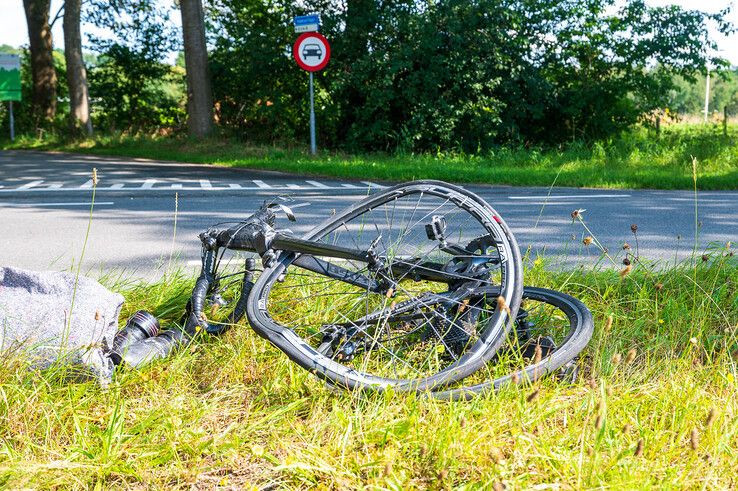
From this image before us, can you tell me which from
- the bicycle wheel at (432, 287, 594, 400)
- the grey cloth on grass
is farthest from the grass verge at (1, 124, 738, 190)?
the grey cloth on grass

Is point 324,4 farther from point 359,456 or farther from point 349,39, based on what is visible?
point 359,456

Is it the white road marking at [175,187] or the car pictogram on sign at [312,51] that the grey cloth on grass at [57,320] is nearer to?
the white road marking at [175,187]

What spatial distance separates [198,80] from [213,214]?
10.7m

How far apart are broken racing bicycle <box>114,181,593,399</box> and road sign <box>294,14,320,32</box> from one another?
12.6 m

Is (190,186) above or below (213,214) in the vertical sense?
above

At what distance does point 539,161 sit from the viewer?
46.5 ft

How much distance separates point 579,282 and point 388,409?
1896mm

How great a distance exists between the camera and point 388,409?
252cm

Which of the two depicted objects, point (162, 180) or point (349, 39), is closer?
point (162, 180)

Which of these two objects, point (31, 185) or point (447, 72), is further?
point (447, 72)

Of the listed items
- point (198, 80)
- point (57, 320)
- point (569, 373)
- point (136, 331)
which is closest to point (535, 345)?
point (569, 373)

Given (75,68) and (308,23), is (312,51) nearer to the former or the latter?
(308,23)

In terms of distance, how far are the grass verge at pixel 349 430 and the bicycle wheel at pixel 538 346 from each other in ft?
0.19

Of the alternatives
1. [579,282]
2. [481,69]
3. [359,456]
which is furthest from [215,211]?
[481,69]
